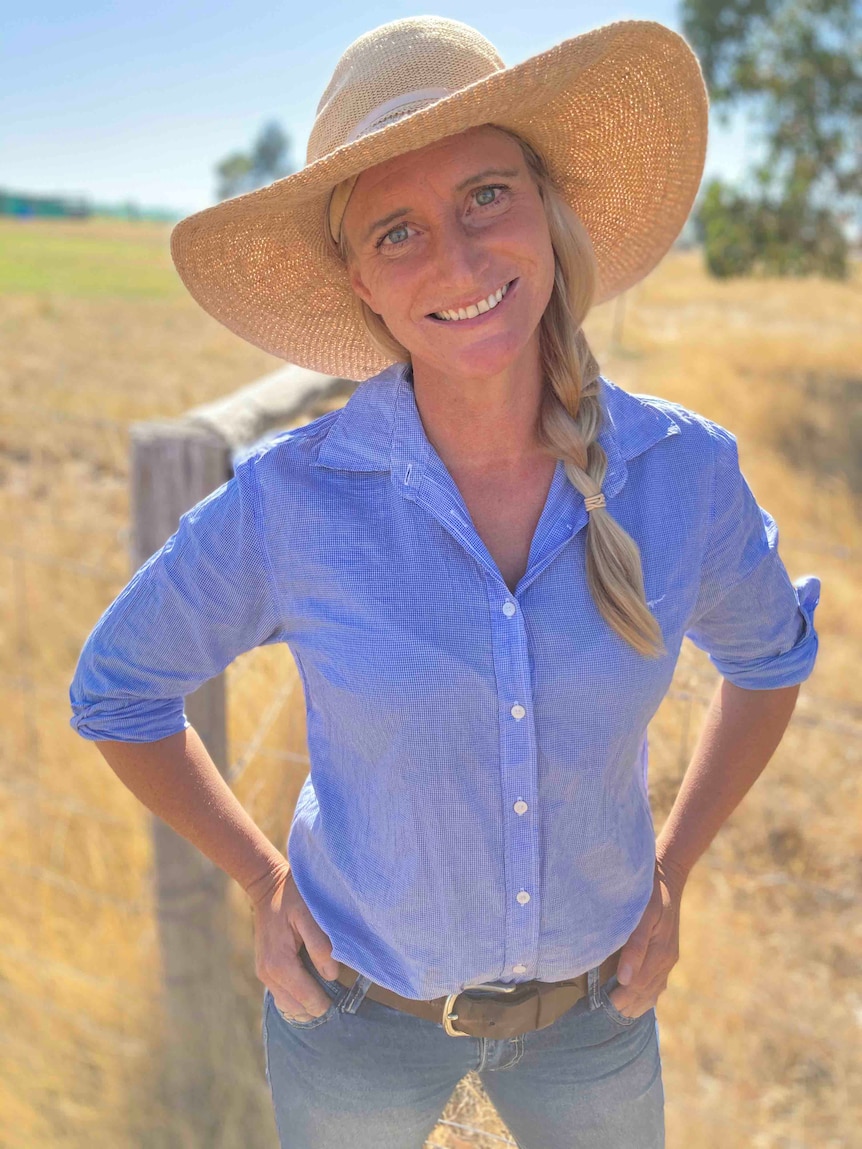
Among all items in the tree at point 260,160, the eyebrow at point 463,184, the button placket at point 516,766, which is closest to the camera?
the button placket at point 516,766

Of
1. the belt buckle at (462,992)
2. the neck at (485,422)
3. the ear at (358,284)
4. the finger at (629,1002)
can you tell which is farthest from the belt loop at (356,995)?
the ear at (358,284)

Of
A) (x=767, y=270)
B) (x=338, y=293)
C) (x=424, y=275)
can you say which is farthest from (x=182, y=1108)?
(x=767, y=270)

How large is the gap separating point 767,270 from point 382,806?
11.6 meters

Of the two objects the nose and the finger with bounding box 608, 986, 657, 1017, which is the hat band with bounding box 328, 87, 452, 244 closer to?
the nose

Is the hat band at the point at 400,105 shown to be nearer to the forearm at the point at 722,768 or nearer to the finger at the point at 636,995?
the forearm at the point at 722,768

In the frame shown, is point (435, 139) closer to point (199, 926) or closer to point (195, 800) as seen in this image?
point (195, 800)

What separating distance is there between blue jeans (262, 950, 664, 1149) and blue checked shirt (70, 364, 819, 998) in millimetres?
84

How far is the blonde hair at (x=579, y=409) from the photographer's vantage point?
1.24m

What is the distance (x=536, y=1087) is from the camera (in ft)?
4.67

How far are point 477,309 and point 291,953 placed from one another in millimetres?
889

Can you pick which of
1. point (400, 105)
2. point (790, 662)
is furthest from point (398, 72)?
point (790, 662)

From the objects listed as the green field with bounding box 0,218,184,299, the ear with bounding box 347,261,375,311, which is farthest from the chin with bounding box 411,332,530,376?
the green field with bounding box 0,218,184,299

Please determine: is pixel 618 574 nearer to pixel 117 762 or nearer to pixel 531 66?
pixel 531 66

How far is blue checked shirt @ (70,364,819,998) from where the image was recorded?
4.09ft
